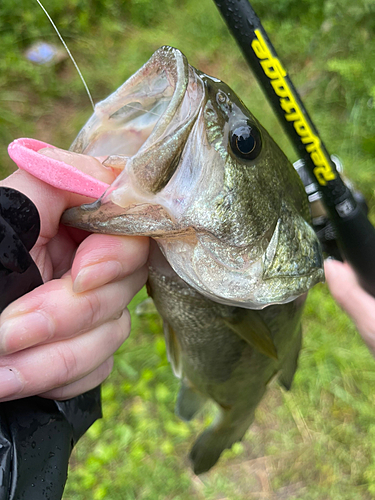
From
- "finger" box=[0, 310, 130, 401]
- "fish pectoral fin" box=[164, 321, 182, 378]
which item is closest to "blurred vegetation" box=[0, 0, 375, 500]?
"fish pectoral fin" box=[164, 321, 182, 378]

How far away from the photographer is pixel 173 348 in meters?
1.26

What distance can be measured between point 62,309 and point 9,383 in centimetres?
15

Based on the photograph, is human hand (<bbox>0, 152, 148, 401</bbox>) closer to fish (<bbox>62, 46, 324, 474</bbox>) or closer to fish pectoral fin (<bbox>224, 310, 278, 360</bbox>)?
fish (<bbox>62, 46, 324, 474</bbox>)

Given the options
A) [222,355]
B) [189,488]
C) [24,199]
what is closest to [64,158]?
[24,199]

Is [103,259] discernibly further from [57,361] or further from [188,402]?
[188,402]

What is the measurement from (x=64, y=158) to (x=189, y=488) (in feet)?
6.95

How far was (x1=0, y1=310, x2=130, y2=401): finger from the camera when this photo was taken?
0.66m

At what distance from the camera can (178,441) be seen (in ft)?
7.20

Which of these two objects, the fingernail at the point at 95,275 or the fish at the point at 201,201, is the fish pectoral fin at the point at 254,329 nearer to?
the fish at the point at 201,201

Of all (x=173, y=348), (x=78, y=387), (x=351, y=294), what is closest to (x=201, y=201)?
(x=78, y=387)

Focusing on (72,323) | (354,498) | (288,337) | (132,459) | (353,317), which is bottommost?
(354,498)

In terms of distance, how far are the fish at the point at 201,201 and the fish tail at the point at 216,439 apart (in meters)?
0.59

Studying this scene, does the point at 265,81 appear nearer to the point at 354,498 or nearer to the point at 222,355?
the point at 222,355

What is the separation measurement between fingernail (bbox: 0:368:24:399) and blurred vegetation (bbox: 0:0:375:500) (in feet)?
5.53
